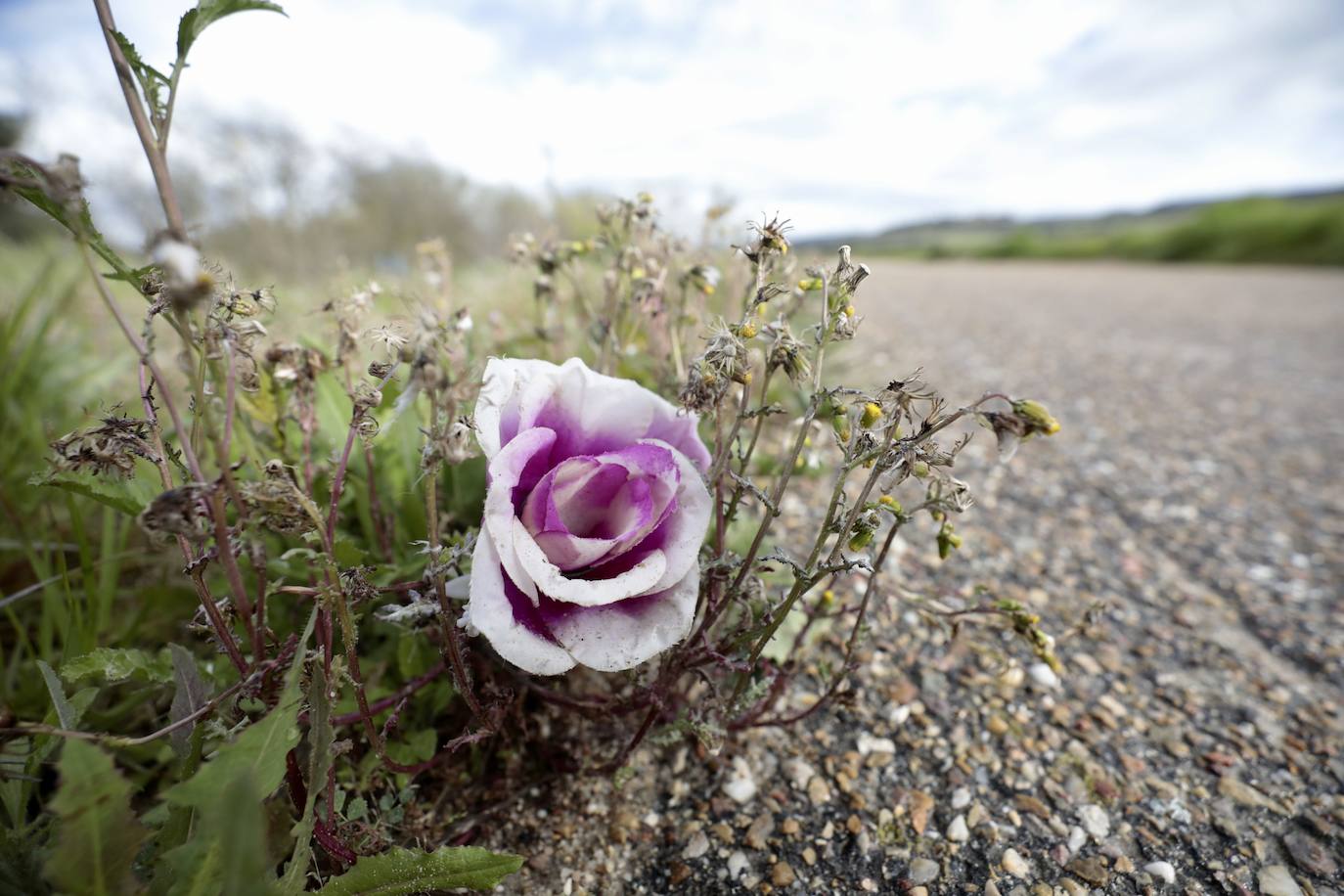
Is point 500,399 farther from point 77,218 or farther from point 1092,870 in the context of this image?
point 1092,870

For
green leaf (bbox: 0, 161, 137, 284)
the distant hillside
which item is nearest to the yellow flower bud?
green leaf (bbox: 0, 161, 137, 284)

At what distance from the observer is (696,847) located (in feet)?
4.41

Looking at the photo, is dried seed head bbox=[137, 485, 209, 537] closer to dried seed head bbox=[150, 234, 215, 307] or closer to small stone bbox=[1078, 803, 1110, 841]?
dried seed head bbox=[150, 234, 215, 307]

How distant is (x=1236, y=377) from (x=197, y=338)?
6531mm

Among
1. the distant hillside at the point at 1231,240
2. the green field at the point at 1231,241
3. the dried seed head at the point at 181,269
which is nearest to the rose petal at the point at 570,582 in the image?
the dried seed head at the point at 181,269

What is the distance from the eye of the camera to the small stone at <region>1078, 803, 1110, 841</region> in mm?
1379

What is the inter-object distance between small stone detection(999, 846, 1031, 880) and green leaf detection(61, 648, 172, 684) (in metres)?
1.56

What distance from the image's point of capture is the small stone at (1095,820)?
4.52 ft

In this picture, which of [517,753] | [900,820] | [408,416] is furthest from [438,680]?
[900,820]

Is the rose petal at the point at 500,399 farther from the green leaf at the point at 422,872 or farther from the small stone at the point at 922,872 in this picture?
the small stone at the point at 922,872

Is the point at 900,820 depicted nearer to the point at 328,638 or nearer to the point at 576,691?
the point at 576,691

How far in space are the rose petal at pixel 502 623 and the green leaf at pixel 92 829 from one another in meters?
0.46

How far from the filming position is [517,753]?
57.0 inches

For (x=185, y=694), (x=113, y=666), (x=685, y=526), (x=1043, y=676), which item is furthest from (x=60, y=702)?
(x=1043, y=676)
